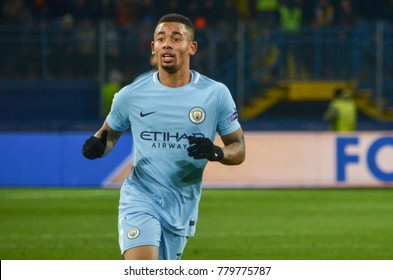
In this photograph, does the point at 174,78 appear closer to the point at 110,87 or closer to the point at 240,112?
the point at 110,87

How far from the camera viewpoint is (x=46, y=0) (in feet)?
95.1

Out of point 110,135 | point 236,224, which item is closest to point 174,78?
point 110,135

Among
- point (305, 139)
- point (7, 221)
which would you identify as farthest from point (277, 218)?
point (305, 139)

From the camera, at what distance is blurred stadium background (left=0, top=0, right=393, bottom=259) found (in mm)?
15531

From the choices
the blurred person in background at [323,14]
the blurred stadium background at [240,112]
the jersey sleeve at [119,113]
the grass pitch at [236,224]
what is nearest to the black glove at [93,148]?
the jersey sleeve at [119,113]

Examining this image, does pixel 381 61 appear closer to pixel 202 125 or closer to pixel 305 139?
pixel 305 139

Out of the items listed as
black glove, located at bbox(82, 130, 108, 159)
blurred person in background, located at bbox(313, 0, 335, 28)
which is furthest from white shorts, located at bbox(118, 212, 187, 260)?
blurred person in background, located at bbox(313, 0, 335, 28)

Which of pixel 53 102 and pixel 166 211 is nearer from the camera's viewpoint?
pixel 166 211

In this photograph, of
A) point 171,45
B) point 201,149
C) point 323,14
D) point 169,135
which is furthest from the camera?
point 323,14

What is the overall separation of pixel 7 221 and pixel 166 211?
329 inches

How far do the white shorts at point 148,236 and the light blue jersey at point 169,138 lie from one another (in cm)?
6

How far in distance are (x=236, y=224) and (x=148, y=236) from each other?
7999 mm

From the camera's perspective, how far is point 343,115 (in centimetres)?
2536

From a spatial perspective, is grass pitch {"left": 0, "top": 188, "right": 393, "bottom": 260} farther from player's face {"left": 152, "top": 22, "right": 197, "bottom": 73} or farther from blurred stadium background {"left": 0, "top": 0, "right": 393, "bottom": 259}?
player's face {"left": 152, "top": 22, "right": 197, "bottom": 73}
